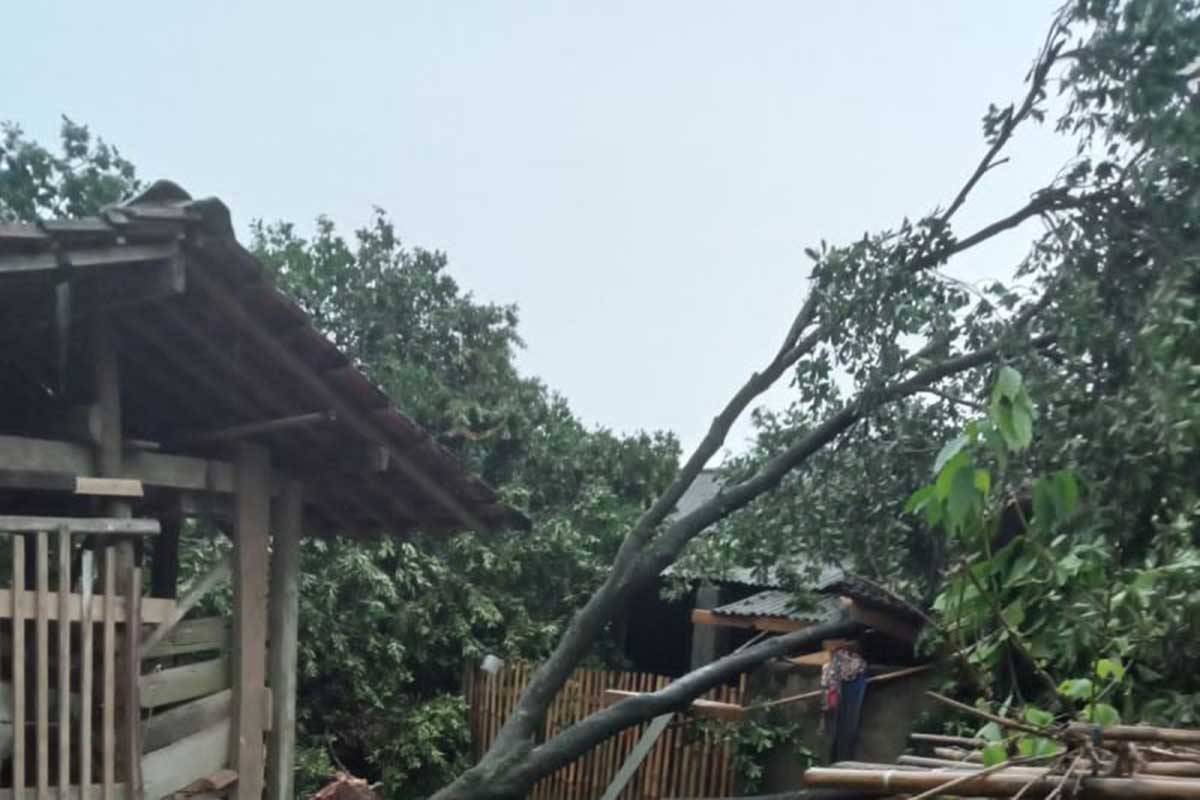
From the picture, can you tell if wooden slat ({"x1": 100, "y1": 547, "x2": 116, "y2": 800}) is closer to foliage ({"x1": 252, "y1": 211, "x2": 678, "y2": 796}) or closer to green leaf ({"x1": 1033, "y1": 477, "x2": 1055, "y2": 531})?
green leaf ({"x1": 1033, "y1": 477, "x2": 1055, "y2": 531})

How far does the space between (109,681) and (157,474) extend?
28.5 inches

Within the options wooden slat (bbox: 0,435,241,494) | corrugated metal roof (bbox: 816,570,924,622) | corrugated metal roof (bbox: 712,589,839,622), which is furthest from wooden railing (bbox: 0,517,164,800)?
corrugated metal roof (bbox: 712,589,839,622)

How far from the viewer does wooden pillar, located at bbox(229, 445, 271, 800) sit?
4730mm

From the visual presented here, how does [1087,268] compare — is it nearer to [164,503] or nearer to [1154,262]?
[1154,262]

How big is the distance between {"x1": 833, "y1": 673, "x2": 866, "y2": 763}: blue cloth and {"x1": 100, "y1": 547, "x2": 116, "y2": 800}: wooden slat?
5.60 meters

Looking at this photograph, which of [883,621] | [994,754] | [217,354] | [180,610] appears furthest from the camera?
[883,621]

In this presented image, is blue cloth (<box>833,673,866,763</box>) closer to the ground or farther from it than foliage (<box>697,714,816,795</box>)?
farther from it

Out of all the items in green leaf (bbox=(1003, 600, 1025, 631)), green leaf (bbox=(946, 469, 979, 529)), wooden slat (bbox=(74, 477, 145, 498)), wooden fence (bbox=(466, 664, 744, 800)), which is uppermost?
green leaf (bbox=(946, 469, 979, 529))

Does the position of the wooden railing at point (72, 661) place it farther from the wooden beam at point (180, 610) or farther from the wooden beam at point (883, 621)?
the wooden beam at point (883, 621)

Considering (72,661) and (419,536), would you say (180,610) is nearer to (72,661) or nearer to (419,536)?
(72,661)

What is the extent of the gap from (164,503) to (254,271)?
1.17 metres

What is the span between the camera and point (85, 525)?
163 inches

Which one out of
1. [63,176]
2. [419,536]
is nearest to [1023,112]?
[419,536]

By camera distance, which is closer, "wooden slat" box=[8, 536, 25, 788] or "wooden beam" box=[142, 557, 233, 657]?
"wooden slat" box=[8, 536, 25, 788]
